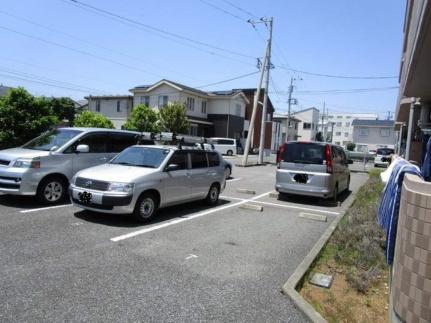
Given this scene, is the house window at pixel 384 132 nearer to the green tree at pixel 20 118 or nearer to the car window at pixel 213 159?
the car window at pixel 213 159

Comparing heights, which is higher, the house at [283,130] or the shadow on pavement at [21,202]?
the house at [283,130]

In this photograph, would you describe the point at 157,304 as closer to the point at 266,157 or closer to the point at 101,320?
the point at 101,320

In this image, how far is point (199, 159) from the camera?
8641 millimetres

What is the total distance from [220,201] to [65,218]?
436cm

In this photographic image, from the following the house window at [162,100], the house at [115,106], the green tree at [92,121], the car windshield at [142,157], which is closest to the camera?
the car windshield at [142,157]

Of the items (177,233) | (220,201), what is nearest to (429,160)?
(177,233)

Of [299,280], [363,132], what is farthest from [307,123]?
[299,280]

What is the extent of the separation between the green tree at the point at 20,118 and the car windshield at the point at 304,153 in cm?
940

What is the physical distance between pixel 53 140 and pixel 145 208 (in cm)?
349

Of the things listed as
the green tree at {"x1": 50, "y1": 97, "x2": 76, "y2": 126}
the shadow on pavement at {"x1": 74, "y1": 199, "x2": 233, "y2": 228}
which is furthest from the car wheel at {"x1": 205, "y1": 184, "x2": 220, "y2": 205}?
the green tree at {"x1": 50, "y1": 97, "x2": 76, "y2": 126}

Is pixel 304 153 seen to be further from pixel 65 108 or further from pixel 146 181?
pixel 65 108

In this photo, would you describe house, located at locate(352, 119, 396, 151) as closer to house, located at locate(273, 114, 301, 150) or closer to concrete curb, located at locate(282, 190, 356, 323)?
house, located at locate(273, 114, 301, 150)

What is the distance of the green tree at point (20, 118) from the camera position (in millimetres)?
12883

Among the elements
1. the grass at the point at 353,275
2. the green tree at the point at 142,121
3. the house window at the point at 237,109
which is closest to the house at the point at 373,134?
the house window at the point at 237,109
